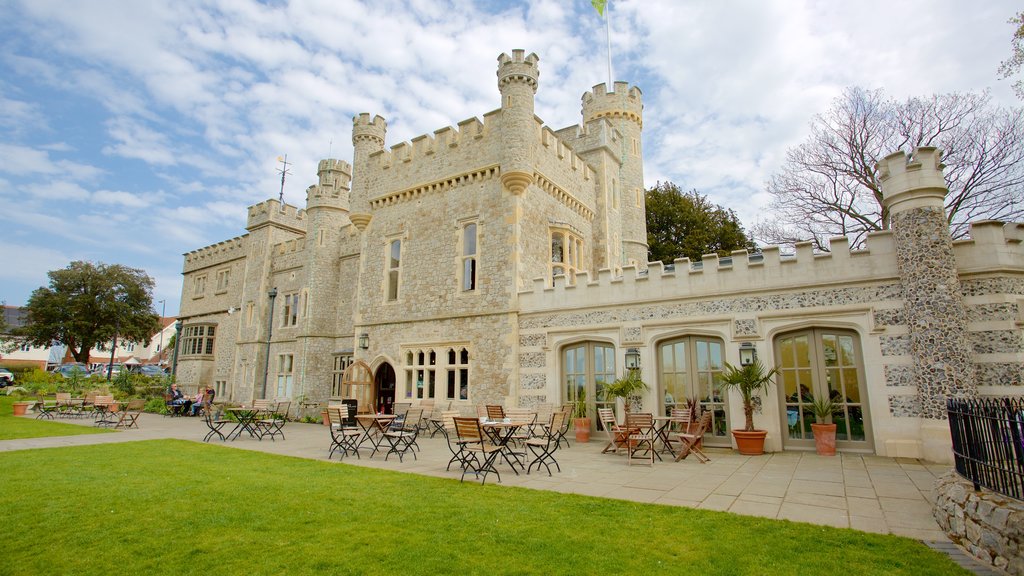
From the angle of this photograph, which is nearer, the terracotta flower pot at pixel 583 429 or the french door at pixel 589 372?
the terracotta flower pot at pixel 583 429

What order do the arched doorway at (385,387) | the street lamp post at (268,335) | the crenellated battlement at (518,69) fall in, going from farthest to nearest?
the street lamp post at (268,335) < the arched doorway at (385,387) < the crenellated battlement at (518,69)

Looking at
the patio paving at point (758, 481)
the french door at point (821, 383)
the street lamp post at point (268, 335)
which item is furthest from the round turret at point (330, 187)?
the french door at point (821, 383)

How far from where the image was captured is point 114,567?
4102mm

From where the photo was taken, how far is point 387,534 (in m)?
4.86

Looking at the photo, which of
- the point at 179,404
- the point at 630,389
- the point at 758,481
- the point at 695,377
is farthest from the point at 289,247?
the point at 758,481

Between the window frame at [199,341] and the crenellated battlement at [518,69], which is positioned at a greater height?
the crenellated battlement at [518,69]

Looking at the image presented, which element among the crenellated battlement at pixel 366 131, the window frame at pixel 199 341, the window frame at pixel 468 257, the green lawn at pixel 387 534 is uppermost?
the crenellated battlement at pixel 366 131

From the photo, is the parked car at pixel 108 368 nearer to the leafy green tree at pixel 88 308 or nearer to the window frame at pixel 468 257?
the leafy green tree at pixel 88 308

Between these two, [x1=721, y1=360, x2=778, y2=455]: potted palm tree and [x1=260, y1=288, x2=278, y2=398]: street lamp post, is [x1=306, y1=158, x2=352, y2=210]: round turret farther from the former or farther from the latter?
[x1=721, y1=360, x2=778, y2=455]: potted palm tree

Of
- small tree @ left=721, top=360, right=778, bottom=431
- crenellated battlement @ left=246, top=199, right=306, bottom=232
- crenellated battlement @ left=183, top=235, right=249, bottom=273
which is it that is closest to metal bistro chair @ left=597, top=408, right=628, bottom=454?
small tree @ left=721, top=360, right=778, bottom=431

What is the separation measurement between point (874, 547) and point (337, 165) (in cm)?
2285

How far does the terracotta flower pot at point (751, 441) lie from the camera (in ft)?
32.5

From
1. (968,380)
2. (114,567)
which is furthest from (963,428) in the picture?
(114,567)

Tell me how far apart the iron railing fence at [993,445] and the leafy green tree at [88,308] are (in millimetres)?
47307
